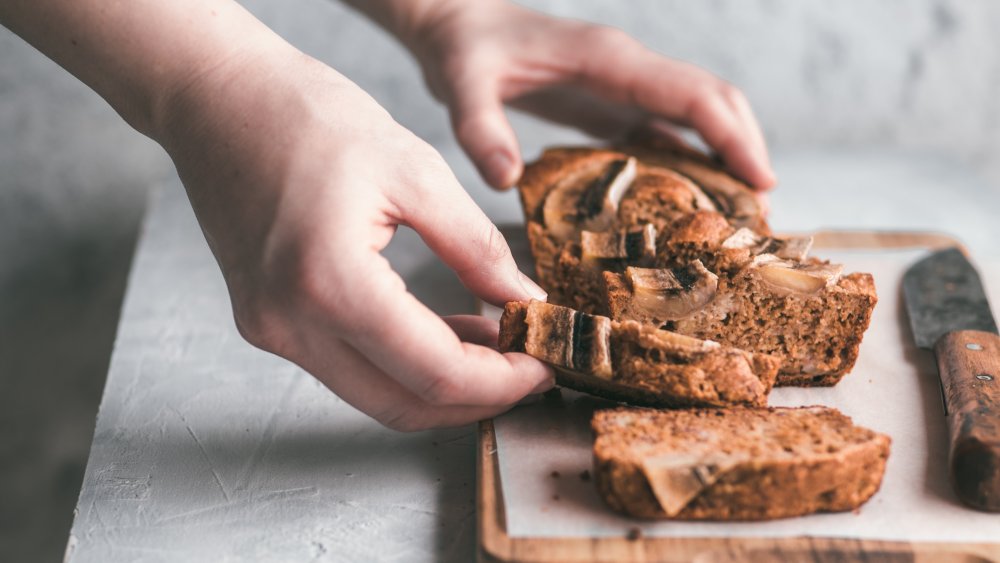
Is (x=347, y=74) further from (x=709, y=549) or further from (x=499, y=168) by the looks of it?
(x=709, y=549)

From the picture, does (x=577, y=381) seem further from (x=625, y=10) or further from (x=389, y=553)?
(x=625, y=10)

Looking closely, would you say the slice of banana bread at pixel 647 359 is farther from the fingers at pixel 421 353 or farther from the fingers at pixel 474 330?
the fingers at pixel 474 330

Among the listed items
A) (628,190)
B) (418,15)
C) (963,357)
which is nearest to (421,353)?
(628,190)

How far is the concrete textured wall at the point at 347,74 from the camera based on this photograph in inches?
154

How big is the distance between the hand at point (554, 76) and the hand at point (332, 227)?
107 centimetres

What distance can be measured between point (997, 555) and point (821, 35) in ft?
10.3

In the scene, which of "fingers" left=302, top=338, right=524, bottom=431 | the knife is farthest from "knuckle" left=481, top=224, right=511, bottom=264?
the knife

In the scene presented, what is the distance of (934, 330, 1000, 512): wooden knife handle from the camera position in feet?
6.44

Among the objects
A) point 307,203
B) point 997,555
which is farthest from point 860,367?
point 307,203

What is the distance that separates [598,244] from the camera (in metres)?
2.55

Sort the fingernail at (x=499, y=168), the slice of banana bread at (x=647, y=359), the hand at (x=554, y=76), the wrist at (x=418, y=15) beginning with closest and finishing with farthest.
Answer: the slice of banana bread at (x=647, y=359)
the fingernail at (x=499, y=168)
the hand at (x=554, y=76)
the wrist at (x=418, y=15)

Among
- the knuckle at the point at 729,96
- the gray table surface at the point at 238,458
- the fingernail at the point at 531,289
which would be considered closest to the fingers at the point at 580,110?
the knuckle at the point at 729,96

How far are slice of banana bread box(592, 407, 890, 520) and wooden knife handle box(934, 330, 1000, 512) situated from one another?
181 millimetres

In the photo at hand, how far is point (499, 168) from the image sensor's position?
3.03m
